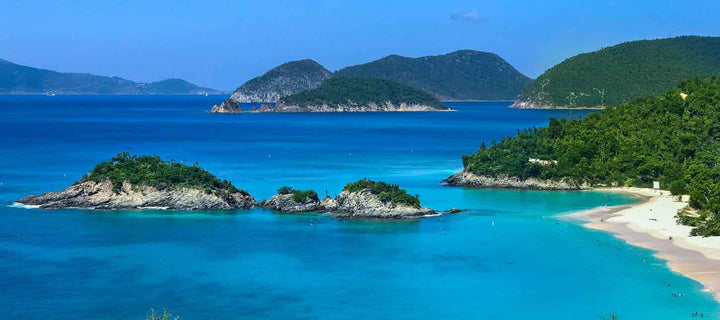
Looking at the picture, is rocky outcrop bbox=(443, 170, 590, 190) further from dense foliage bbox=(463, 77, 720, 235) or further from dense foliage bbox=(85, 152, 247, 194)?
dense foliage bbox=(85, 152, 247, 194)

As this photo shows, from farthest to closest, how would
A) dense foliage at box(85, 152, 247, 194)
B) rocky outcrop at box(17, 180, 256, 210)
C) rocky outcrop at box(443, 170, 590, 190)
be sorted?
rocky outcrop at box(443, 170, 590, 190)
dense foliage at box(85, 152, 247, 194)
rocky outcrop at box(17, 180, 256, 210)

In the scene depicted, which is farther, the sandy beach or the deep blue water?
the sandy beach

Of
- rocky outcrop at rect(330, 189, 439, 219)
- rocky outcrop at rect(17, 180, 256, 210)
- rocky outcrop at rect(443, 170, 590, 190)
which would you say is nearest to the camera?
rocky outcrop at rect(330, 189, 439, 219)

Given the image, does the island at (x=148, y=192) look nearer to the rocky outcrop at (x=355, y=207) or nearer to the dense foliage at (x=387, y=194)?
the rocky outcrop at (x=355, y=207)

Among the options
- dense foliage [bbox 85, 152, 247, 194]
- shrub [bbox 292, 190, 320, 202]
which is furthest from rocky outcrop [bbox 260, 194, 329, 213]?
dense foliage [bbox 85, 152, 247, 194]

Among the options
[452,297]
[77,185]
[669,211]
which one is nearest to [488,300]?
[452,297]

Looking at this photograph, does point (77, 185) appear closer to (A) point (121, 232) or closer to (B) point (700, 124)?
(A) point (121, 232)

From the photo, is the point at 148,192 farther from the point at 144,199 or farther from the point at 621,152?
the point at 621,152

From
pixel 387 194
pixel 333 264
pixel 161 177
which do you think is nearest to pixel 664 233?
pixel 387 194
